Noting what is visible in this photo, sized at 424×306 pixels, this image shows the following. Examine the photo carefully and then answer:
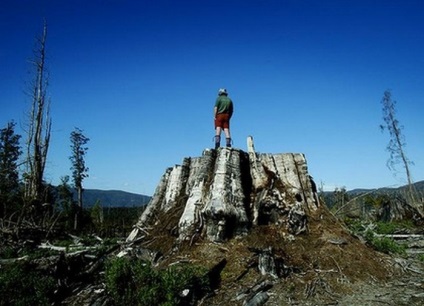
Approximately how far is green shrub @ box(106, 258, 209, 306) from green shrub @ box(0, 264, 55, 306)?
0.93 meters

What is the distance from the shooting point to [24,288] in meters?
5.12

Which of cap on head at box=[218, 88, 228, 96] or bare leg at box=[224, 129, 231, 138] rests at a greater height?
cap on head at box=[218, 88, 228, 96]

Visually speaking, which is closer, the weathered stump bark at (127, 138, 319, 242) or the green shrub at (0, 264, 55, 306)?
the green shrub at (0, 264, 55, 306)

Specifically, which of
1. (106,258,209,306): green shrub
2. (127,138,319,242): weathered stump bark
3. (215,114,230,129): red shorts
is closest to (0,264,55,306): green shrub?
(106,258,209,306): green shrub

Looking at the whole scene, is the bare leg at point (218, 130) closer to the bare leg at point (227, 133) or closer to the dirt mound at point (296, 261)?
the bare leg at point (227, 133)

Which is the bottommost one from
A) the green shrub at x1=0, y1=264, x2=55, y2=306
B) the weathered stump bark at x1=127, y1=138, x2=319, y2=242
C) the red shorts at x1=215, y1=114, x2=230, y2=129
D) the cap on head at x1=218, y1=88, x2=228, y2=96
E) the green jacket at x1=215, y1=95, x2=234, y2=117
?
the green shrub at x1=0, y1=264, x2=55, y2=306

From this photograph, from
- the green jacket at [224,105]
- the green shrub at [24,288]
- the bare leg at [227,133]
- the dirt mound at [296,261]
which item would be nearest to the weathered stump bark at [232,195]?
the dirt mound at [296,261]

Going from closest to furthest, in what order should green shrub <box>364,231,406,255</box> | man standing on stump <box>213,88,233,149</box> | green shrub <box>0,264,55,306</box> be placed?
green shrub <box>0,264,55,306</box>
green shrub <box>364,231,406,255</box>
man standing on stump <box>213,88,233,149</box>

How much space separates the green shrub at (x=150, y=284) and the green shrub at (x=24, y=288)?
0.93 meters

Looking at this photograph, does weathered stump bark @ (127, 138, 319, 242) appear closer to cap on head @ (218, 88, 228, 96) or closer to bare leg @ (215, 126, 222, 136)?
bare leg @ (215, 126, 222, 136)

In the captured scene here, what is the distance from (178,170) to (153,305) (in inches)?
160

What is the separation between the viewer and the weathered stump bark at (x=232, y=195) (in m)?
6.55

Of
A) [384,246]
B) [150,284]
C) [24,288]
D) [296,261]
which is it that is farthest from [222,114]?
[24,288]

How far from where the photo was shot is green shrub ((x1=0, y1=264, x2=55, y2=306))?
4.96m
